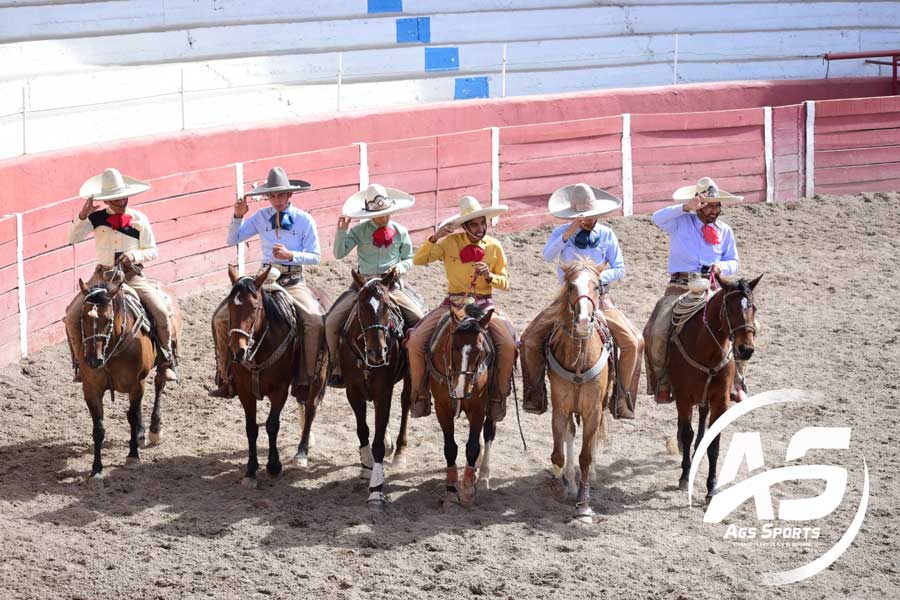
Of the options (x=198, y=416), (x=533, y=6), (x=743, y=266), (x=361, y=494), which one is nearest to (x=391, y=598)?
(x=361, y=494)

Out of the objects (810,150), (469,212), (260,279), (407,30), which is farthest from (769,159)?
(260,279)

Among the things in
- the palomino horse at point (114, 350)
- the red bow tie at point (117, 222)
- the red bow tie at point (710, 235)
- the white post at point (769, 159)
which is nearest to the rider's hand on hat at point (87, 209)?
the red bow tie at point (117, 222)

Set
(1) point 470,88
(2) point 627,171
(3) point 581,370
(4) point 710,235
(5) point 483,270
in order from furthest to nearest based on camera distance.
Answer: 1. (1) point 470,88
2. (2) point 627,171
3. (4) point 710,235
4. (5) point 483,270
5. (3) point 581,370

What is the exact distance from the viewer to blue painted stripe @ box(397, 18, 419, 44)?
756 inches

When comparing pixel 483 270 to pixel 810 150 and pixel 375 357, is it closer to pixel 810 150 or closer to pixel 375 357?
pixel 375 357

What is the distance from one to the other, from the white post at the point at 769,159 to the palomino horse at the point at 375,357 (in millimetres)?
9077

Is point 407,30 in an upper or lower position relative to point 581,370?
upper

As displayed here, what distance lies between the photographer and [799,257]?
15867mm

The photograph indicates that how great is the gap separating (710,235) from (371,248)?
97.3 inches

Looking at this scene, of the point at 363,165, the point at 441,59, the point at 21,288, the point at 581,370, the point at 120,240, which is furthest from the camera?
the point at 441,59

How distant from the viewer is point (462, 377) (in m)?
8.87

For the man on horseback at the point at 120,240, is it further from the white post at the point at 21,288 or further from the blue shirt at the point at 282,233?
the white post at the point at 21,288

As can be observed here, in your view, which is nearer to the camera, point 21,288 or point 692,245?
point 692,245

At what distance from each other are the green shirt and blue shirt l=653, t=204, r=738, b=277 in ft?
6.18
